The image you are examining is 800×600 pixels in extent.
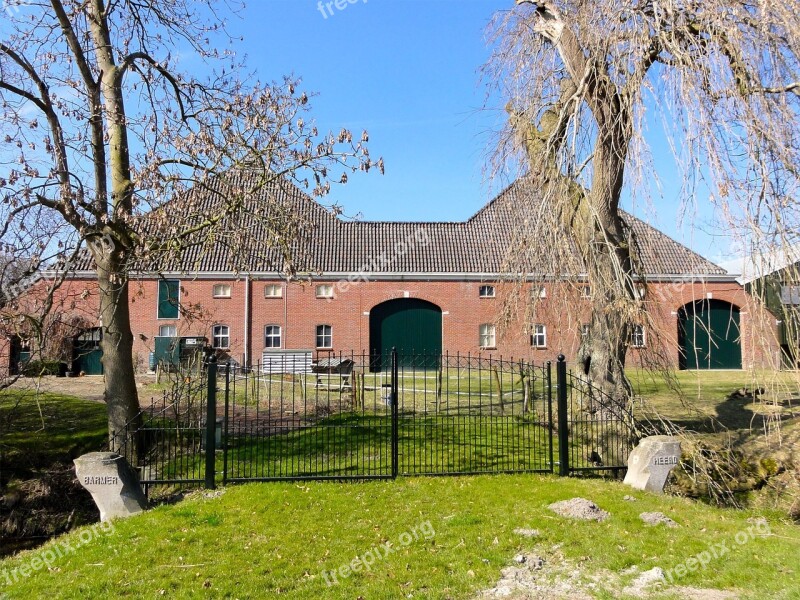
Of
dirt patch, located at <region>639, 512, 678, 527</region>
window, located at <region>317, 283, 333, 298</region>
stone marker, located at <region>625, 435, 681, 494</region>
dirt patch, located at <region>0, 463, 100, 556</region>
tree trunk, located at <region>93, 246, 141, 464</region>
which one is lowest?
dirt patch, located at <region>0, 463, 100, 556</region>

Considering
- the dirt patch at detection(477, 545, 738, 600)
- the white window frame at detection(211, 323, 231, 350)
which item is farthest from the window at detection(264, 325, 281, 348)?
the dirt patch at detection(477, 545, 738, 600)

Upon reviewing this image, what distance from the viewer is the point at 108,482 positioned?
22.8ft

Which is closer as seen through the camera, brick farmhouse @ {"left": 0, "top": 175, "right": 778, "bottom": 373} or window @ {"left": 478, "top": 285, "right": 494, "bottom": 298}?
brick farmhouse @ {"left": 0, "top": 175, "right": 778, "bottom": 373}

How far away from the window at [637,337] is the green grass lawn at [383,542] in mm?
2305

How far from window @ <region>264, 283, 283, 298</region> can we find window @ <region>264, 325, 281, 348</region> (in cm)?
125

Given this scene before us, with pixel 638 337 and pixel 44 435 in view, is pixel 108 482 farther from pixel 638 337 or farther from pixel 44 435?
pixel 638 337

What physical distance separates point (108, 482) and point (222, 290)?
17.8 m

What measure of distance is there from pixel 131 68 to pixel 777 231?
9919 millimetres

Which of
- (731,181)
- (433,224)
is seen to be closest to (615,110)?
(731,181)

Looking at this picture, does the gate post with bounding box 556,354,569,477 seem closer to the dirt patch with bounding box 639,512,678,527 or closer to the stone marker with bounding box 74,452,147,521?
the dirt patch with bounding box 639,512,678,527

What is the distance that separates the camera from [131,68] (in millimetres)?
10305

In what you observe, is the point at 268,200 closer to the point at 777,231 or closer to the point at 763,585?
the point at 777,231

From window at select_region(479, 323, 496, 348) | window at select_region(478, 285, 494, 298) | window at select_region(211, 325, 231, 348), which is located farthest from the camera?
window at select_region(478, 285, 494, 298)

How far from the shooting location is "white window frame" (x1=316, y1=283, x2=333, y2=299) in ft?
80.4
